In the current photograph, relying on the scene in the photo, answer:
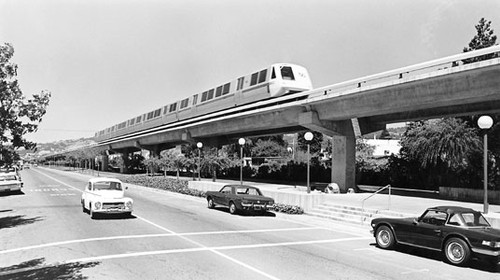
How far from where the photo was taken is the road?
8.41 metres

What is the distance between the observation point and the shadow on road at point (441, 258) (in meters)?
9.46

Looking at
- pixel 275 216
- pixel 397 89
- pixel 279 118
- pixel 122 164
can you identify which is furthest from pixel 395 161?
pixel 122 164

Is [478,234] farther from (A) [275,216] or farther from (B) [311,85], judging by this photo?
(B) [311,85]

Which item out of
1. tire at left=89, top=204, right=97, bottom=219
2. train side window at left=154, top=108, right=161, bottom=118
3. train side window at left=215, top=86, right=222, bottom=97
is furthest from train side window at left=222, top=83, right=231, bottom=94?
tire at left=89, top=204, right=97, bottom=219

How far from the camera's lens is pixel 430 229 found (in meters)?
10.3

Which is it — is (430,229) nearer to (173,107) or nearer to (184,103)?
(184,103)

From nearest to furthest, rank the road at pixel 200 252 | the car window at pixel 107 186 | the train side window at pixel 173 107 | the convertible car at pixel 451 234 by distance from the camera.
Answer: the road at pixel 200 252 < the convertible car at pixel 451 234 < the car window at pixel 107 186 < the train side window at pixel 173 107

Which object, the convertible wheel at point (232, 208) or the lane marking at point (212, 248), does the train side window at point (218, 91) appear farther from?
the lane marking at point (212, 248)

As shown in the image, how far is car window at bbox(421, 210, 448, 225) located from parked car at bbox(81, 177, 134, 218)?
36.6 ft

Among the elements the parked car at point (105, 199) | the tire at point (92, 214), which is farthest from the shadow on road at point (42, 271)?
the tire at point (92, 214)

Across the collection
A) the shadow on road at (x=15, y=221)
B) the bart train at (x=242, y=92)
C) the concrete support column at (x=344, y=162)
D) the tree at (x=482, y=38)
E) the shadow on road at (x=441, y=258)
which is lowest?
the shadow on road at (x=15, y=221)

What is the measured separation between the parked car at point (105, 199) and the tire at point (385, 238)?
9822 mm

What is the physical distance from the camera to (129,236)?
12266 mm

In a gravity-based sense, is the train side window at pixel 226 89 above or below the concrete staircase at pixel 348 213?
above
